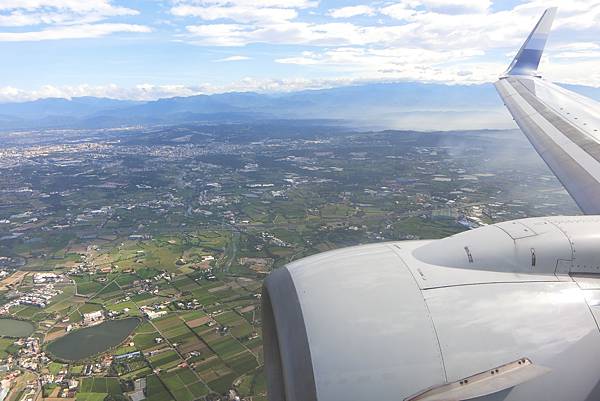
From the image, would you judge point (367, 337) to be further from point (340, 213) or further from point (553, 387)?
point (340, 213)

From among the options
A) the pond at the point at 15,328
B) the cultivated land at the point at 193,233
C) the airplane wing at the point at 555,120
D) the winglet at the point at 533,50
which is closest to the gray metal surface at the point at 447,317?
the airplane wing at the point at 555,120

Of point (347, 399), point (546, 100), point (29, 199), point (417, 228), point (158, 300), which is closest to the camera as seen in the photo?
point (347, 399)

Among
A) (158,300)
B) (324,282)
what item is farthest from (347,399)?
(158,300)

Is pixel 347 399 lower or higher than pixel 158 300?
higher

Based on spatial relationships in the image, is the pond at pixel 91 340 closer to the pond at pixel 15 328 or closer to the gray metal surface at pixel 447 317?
the pond at pixel 15 328

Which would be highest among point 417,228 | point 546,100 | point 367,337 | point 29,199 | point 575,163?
point 546,100

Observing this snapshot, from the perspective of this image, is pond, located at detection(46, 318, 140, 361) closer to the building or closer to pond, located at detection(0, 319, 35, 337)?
the building

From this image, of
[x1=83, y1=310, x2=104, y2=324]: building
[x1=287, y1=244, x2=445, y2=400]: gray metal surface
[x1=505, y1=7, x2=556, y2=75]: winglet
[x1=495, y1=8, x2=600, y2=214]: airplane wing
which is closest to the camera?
[x1=287, y1=244, x2=445, y2=400]: gray metal surface

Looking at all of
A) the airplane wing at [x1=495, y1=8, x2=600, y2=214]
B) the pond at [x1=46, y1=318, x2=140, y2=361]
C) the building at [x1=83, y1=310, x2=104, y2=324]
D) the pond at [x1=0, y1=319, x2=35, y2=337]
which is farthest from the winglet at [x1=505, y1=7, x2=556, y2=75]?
the pond at [x1=0, y1=319, x2=35, y2=337]
